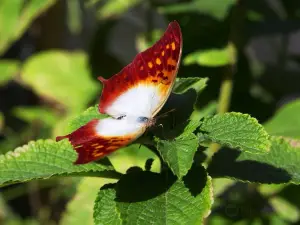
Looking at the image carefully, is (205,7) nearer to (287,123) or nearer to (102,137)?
(287,123)

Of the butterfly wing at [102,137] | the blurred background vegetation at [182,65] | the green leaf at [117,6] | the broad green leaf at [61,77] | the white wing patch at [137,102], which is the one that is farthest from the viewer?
the broad green leaf at [61,77]

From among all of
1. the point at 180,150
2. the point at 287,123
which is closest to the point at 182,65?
the point at 287,123

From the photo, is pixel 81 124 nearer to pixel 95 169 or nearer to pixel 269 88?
pixel 95 169

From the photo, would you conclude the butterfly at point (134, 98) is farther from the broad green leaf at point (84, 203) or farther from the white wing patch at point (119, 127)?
the broad green leaf at point (84, 203)

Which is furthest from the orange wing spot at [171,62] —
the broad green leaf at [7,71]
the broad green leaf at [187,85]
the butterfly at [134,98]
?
Answer: the broad green leaf at [7,71]

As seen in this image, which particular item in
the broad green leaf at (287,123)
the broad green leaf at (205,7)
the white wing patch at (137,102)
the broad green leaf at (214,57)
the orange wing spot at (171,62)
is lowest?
the broad green leaf at (287,123)

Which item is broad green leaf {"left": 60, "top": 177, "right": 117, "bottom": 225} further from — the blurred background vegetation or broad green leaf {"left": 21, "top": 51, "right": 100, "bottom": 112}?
broad green leaf {"left": 21, "top": 51, "right": 100, "bottom": 112}

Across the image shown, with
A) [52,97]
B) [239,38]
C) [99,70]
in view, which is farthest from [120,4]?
[239,38]
